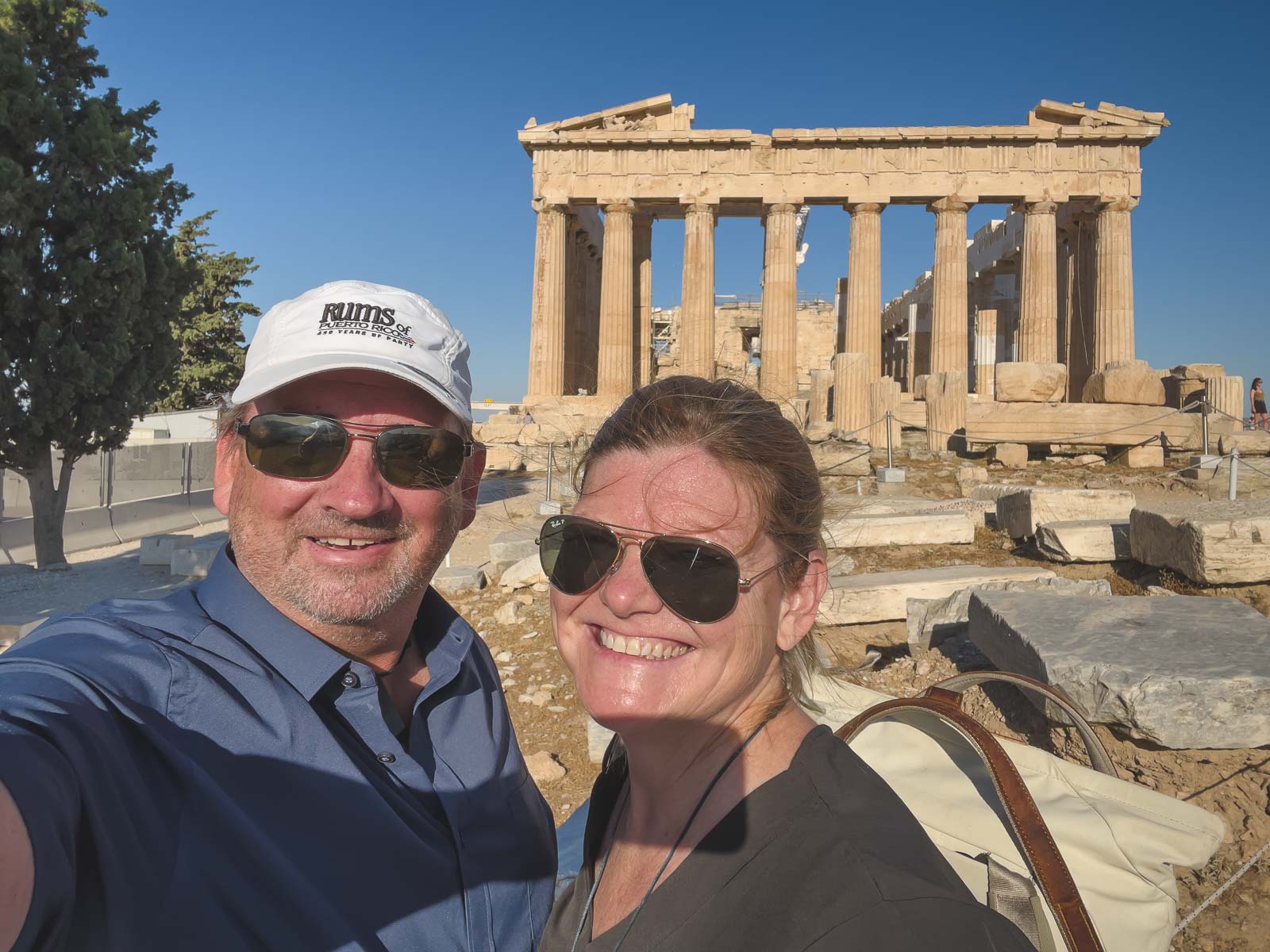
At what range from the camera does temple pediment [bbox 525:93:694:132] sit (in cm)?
2273

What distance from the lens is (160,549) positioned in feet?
39.6

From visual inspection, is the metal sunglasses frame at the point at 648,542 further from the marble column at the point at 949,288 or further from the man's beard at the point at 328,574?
the marble column at the point at 949,288

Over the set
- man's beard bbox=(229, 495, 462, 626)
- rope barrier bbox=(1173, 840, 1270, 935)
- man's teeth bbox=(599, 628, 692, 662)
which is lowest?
rope barrier bbox=(1173, 840, 1270, 935)

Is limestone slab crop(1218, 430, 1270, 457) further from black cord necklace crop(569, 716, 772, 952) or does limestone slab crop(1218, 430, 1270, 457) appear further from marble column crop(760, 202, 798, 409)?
black cord necklace crop(569, 716, 772, 952)

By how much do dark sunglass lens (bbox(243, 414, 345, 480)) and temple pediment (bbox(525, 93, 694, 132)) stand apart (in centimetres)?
2259

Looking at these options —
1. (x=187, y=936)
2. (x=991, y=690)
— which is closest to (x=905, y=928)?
(x=187, y=936)

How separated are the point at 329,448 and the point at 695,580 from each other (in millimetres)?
875

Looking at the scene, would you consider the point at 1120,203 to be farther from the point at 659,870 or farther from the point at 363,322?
the point at 659,870

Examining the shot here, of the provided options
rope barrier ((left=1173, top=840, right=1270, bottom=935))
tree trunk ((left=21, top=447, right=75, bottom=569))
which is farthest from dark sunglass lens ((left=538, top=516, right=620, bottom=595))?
tree trunk ((left=21, top=447, right=75, bottom=569))

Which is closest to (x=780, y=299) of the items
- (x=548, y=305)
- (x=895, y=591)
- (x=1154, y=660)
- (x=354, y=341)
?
(x=548, y=305)

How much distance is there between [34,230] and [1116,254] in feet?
75.3

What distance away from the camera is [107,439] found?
1365 centimetres

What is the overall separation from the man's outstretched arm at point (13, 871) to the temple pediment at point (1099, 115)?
2558 cm

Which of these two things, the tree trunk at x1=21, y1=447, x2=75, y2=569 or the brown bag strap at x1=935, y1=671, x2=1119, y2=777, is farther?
the tree trunk at x1=21, y1=447, x2=75, y2=569
